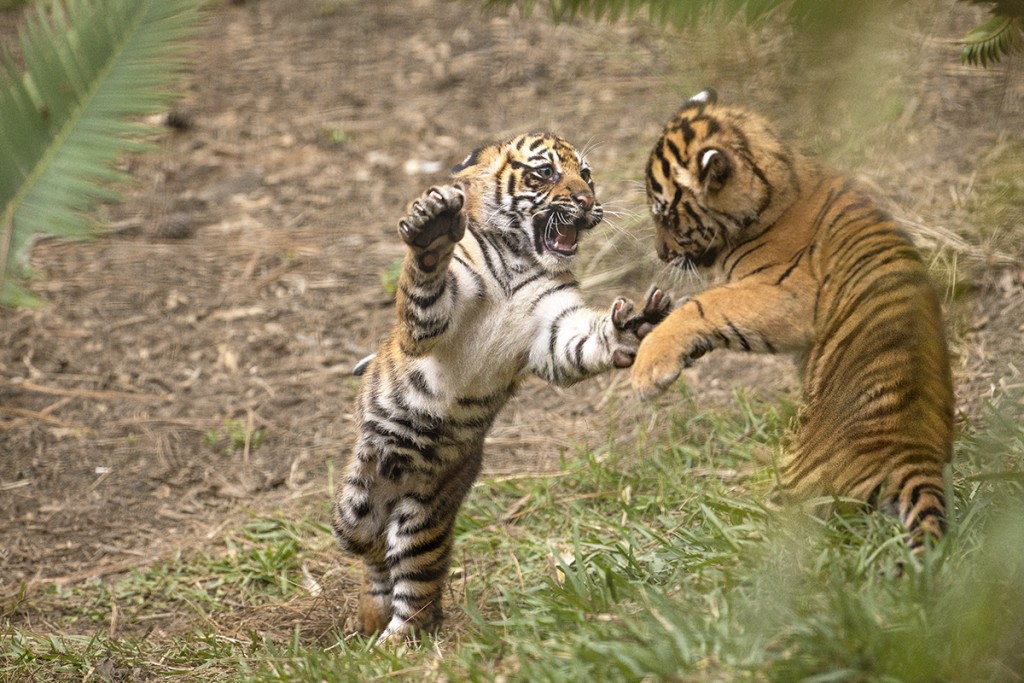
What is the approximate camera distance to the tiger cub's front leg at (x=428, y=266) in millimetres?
3350

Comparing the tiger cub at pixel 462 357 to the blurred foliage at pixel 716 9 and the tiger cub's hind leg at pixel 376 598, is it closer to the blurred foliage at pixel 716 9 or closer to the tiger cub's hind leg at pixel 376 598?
the tiger cub's hind leg at pixel 376 598

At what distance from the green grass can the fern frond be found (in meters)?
0.94

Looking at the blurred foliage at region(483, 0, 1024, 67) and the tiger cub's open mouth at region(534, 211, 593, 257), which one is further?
the tiger cub's open mouth at region(534, 211, 593, 257)

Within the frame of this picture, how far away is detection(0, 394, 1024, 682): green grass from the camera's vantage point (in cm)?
A: 248

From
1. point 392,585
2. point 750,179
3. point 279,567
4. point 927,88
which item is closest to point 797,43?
point 750,179

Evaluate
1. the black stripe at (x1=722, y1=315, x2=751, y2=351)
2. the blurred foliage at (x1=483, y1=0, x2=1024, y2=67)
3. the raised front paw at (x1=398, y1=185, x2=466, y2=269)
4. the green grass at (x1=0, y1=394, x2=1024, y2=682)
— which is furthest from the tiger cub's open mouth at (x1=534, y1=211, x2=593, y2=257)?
the blurred foliage at (x1=483, y1=0, x2=1024, y2=67)

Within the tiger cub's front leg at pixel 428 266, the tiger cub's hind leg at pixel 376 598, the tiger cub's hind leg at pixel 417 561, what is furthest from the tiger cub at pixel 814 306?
the tiger cub's hind leg at pixel 376 598

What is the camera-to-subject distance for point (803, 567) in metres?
2.91

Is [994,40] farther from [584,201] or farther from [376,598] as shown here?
[376,598]

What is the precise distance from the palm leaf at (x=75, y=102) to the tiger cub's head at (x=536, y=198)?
9.18 feet

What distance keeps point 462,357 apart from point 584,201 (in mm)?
759

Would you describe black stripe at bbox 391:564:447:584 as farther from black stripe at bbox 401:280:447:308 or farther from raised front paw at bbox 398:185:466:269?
raised front paw at bbox 398:185:466:269

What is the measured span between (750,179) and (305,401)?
3.15 m

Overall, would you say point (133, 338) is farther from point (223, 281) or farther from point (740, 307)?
point (740, 307)
